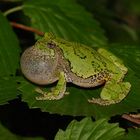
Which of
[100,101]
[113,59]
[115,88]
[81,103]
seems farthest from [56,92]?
[113,59]

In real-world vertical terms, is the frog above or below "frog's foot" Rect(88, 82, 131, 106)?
above

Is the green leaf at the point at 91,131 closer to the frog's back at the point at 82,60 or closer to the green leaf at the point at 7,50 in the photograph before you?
the frog's back at the point at 82,60

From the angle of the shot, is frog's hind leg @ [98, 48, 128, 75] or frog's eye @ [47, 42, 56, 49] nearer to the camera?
frog's eye @ [47, 42, 56, 49]

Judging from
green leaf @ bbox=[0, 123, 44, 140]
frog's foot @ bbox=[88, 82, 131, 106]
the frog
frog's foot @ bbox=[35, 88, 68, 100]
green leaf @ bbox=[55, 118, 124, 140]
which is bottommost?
green leaf @ bbox=[0, 123, 44, 140]

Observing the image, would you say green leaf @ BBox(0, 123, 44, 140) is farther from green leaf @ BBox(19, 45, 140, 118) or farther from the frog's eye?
the frog's eye

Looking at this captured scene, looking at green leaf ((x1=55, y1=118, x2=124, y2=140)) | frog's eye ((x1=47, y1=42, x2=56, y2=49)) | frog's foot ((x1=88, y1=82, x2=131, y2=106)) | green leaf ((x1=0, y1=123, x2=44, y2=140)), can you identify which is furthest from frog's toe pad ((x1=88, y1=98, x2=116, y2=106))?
green leaf ((x1=0, y1=123, x2=44, y2=140))

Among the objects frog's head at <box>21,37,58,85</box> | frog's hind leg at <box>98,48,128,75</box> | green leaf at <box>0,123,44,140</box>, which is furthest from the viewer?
green leaf at <box>0,123,44,140</box>

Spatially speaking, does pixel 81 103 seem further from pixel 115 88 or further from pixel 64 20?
pixel 64 20

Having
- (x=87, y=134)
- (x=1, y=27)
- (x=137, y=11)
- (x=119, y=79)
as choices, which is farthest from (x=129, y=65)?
(x=137, y=11)

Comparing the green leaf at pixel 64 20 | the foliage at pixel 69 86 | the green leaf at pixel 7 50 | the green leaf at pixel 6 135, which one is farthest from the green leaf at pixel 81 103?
the green leaf at pixel 64 20
